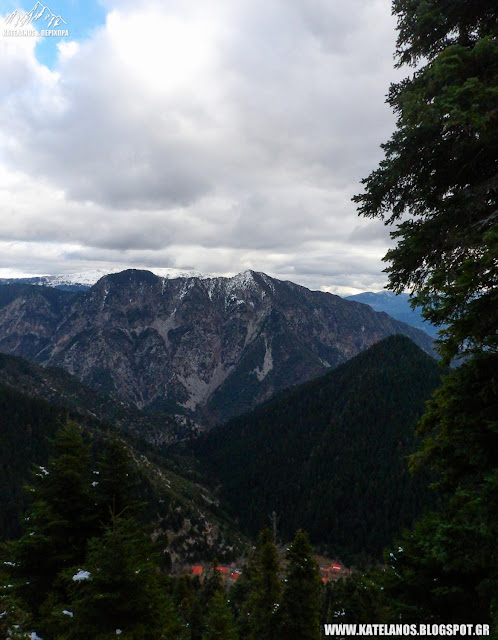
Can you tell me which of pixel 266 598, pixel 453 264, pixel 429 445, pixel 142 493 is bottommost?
pixel 142 493

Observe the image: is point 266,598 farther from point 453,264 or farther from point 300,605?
point 453,264

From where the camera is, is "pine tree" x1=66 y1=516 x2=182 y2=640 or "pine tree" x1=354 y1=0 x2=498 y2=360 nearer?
"pine tree" x1=354 y1=0 x2=498 y2=360

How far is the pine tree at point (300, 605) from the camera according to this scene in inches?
1170

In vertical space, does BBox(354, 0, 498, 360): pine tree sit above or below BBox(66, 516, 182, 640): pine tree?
above

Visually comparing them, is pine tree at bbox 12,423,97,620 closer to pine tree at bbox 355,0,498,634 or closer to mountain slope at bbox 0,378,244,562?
pine tree at bbox 355,0,498,634

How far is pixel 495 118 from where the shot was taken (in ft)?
28.2

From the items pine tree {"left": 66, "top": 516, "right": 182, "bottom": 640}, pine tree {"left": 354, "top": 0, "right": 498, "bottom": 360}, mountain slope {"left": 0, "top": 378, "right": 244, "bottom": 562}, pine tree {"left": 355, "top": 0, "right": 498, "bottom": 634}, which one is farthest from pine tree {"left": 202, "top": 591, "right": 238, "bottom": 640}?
mountain slope {"left": 0, "top": 378, "right": 244, "bottom": 562}

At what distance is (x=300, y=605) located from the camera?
98.1 ft

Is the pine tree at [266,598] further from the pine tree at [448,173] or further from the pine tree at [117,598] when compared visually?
the pine tree at [448,173]

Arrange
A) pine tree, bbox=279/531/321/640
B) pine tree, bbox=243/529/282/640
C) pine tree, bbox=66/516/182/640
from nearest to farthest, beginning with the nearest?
pine tree, bbox=66/516/182/640, pine tree, bbox=279/531/321/640, pine tree, bbox=243/529/282/640

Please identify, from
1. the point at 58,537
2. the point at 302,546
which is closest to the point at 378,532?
the point at 302,546

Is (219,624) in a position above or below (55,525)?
below

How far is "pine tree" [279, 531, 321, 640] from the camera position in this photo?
2972cm

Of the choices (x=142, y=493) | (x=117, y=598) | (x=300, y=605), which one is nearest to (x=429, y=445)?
(x=117, y=598)
